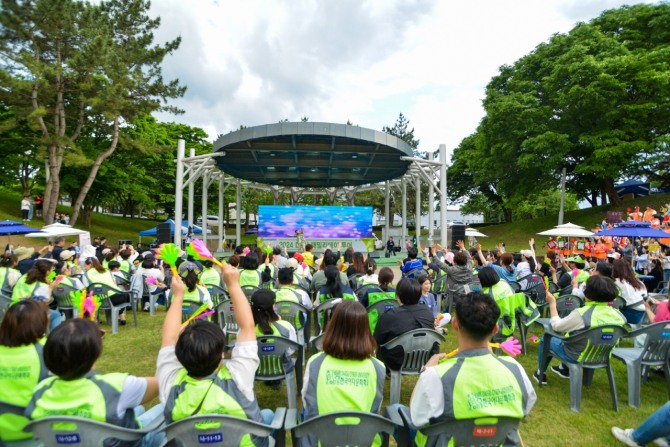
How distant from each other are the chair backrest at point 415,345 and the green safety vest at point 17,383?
2.43m

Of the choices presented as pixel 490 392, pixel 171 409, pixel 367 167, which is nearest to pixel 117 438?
pixel 171 409

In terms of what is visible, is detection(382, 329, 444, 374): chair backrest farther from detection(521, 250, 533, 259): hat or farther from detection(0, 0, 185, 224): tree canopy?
detection(0, 0, 185, 224): tree canopy

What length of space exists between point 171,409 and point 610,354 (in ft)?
12.4

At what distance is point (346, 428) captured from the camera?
6.18 ft

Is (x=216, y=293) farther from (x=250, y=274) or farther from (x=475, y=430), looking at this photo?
(x=475, y=430)

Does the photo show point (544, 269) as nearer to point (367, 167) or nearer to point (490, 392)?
point (490, 392)

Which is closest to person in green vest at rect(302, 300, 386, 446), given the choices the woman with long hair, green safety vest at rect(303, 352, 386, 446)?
green safety vest at rect(303, 352, 386, 446)

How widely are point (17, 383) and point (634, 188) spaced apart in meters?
30.4

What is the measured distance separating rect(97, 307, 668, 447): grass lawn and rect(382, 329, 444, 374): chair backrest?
2.02 feet

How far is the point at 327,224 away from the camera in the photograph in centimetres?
2295

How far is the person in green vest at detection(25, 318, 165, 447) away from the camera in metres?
1.73

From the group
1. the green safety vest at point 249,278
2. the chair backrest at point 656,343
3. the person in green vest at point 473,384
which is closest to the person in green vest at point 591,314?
the chair backrest at point 656,343

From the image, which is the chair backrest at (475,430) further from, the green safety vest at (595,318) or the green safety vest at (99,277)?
the green safety vest at (99,277)

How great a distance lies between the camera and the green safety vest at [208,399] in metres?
1.82
